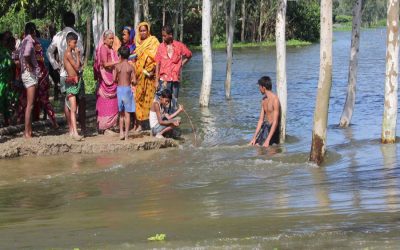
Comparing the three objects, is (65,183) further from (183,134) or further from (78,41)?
(183,134)

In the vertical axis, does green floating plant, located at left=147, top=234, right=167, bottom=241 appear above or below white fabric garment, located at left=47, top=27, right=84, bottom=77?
below

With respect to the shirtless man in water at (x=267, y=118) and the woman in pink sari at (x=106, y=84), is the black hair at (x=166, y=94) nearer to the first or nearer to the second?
the woman in pink sari at (x=106, y=84)

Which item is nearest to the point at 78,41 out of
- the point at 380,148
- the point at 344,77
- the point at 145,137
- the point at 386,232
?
the point at 145,137

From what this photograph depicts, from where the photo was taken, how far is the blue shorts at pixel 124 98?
11.9 m

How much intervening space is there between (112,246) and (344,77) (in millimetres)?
26208

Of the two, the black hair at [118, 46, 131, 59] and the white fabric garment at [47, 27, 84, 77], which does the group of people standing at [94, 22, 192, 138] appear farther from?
the white fabric garment at [47, 27, 84, 77]

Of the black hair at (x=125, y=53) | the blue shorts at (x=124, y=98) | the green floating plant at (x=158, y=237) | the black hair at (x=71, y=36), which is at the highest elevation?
the black hair at (x=71, y=36)

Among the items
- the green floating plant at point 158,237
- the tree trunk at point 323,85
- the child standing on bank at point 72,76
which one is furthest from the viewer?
the child standing on bank at point 72,76

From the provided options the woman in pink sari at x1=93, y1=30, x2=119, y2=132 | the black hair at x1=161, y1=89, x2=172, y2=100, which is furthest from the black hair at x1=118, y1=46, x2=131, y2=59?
the black hair at x1=161, y1=89, x2=172, y2=100

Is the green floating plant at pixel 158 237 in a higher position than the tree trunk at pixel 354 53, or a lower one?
lower

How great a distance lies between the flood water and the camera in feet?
20.3

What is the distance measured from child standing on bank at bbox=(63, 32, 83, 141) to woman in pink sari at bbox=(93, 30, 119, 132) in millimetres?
591

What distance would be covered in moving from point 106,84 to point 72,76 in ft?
2.93

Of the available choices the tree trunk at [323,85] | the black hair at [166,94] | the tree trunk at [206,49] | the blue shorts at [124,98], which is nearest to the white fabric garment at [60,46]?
the blue shorts at [124,98]
